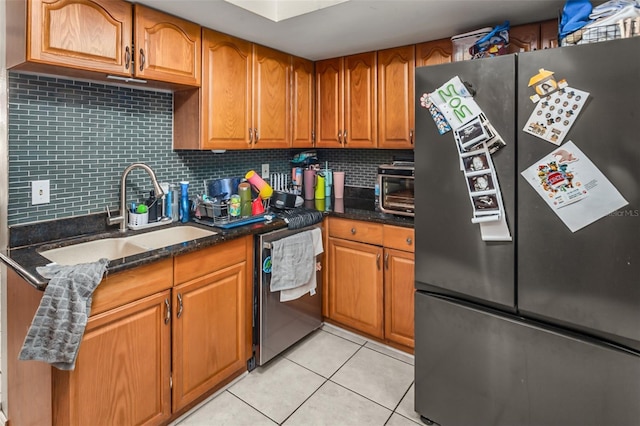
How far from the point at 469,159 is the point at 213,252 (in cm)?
129

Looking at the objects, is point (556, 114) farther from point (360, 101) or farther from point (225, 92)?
point (225, 92)

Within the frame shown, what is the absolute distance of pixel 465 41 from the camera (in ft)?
7.25

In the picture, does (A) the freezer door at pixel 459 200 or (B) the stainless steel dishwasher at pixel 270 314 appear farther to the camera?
(B) the stainless steel dishwasher at pixel 270 314

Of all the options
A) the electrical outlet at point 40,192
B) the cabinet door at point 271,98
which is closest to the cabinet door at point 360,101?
the cabinet door at point 271,98

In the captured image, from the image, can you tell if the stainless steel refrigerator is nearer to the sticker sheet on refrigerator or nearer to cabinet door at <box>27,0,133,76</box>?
the sticker sheet on refrigerator

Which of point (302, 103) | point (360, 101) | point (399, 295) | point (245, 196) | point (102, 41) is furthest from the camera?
point (302, 103)

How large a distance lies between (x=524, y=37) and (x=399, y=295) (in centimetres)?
165

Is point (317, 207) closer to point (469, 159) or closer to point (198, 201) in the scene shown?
point (198, 201)

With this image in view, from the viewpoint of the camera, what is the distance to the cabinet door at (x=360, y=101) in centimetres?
275

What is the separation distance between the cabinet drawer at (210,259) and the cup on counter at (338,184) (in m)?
1.25

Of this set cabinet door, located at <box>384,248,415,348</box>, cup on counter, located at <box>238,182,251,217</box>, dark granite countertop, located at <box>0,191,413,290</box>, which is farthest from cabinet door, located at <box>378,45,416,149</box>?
cup on counter, located at <box>238,182,251,217</box>

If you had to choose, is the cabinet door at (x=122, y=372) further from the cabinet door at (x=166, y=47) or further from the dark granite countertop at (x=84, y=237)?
the cabinet door at (x=166, y=47)

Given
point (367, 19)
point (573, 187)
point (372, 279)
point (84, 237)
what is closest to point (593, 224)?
point (573, 187)

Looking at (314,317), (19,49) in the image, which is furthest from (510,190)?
(19,49)
